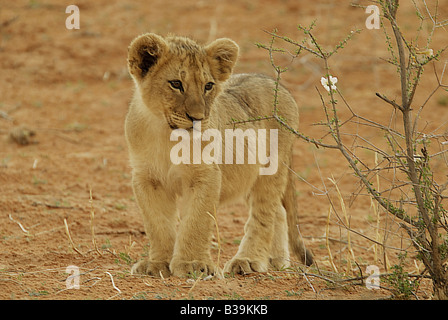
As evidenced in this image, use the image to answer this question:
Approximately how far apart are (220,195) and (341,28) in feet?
29.4

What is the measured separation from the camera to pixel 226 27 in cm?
1341

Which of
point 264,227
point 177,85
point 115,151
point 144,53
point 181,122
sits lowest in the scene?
point 264,227

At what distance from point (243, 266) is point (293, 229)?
0.75 meters

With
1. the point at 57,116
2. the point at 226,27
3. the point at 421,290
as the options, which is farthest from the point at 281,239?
the point at 226,27

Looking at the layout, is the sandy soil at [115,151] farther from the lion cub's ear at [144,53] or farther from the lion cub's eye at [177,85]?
the lion cub's ear at [144,53]

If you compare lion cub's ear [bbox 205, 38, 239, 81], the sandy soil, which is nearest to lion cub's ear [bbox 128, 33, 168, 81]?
lion cub's ear [bbox 205, 38, 239, 81]

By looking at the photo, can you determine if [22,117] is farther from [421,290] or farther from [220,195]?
[421,290]

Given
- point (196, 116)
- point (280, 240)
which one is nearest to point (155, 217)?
point (196, 116)

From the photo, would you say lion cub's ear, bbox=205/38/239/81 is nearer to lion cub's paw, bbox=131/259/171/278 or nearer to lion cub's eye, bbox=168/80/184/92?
lion cub's eye, bbox=168/80/184/92

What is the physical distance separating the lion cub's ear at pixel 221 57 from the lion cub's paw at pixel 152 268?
4.55ft

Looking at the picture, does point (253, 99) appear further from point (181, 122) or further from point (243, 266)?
point (243, 266)

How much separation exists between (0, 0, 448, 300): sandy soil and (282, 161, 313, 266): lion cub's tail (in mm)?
176

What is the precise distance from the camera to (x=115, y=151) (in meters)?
8.71
